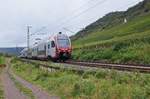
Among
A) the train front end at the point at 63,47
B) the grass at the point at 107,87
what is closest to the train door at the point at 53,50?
the train front end at the point at 63,47

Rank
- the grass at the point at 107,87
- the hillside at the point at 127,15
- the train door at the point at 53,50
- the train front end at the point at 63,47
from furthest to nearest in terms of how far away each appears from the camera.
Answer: the hillside at the point at 127,15 → the train door at the point at 53,50 → the train front end at the point at 63,47 → the grass at the point at 107,87

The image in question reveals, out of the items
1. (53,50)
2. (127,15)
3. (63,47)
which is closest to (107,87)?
(63,47)

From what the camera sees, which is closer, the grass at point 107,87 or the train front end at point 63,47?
the grass at point 107,87

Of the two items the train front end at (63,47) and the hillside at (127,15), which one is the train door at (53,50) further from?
the hillside at (127,15)

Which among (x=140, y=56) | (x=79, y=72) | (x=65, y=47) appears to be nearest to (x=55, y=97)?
(x=79, y=72)

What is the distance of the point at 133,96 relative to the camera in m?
15.8

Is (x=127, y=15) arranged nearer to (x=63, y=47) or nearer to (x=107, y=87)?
(x=63, y=47)

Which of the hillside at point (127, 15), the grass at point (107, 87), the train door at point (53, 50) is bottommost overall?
the grass at point (107, 87)

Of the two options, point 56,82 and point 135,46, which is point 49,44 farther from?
point 56,82

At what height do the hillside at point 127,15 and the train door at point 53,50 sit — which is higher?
the hillside at point 127,15

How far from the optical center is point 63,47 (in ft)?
159

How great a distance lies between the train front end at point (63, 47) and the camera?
47.9 m

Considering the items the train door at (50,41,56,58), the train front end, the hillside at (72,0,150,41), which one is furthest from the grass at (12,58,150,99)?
the hillside at (72,0,150,41)

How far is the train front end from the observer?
47875 millimetres
